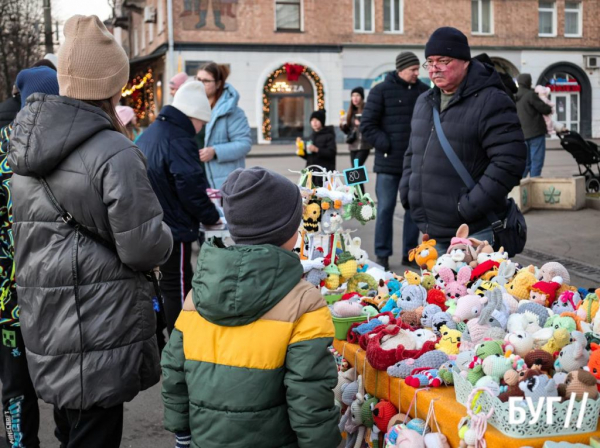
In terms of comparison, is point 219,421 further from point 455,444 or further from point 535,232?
point 535,232

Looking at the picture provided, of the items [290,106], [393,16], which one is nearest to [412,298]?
[290,106]

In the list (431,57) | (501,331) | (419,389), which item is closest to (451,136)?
(431,57)

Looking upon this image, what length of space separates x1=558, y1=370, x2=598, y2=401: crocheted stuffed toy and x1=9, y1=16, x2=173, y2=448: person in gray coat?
1.47 meters

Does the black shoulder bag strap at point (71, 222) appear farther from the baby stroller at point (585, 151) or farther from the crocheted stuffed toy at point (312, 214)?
the baby stroller at point (585, 151)

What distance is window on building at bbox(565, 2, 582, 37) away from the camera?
108ft

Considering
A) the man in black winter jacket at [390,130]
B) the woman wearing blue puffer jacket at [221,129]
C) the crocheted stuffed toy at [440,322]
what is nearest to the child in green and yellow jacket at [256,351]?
the crocheted stuffed toy at [440,322]

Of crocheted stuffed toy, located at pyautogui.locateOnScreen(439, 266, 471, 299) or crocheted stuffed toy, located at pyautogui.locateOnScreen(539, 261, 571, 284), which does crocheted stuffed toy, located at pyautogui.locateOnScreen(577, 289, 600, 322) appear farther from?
crocheted stuffed toy, located at pyautogui.locateOnScreen(439, 266, 471, 299)

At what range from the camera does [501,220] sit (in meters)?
4.23

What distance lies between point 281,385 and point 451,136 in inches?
93.0

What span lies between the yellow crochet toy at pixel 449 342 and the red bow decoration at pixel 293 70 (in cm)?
2768

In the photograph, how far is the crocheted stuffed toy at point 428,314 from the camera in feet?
10.2

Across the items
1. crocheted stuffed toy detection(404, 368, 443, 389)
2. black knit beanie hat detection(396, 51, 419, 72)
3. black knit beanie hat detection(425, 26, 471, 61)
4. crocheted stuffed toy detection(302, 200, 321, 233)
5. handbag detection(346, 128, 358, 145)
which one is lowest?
crocheted stuffed toy detection(404, 368, 443, 389)

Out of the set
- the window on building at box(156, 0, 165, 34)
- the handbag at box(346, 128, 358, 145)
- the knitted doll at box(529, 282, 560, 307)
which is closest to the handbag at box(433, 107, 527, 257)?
the knitted doll at box(529, 282, 560, 307)
